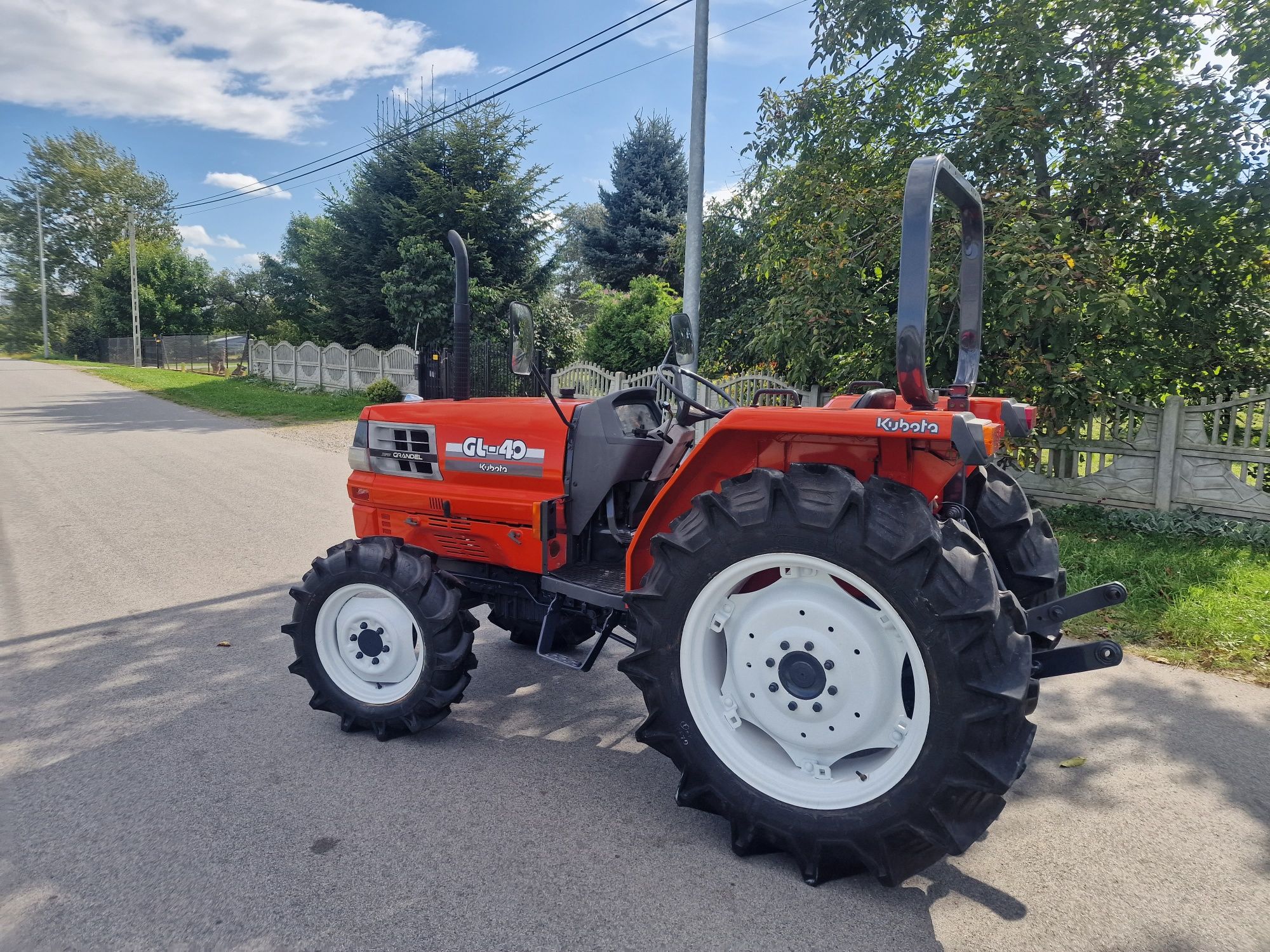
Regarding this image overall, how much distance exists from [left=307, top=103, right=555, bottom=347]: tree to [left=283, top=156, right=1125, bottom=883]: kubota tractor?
50.4ft

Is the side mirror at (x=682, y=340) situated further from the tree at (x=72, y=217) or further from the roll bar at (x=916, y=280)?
the tree at (x=72, y=217)

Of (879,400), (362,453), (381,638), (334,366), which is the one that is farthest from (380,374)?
(879,400)

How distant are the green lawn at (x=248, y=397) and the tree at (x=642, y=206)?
876 centimetres

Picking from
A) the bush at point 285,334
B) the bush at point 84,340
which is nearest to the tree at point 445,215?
the bush at point 285,334

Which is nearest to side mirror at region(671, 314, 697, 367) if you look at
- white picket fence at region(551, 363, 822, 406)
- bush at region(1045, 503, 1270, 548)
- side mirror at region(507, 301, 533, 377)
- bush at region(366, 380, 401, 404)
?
side mirror at region(507, 301, 533, 377)

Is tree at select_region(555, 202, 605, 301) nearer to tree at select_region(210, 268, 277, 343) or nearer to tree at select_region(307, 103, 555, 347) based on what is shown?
tree at select_region(307, 103, 555, 347)

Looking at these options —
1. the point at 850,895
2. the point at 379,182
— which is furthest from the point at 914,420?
the point at 379,182

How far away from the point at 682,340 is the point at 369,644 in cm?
186

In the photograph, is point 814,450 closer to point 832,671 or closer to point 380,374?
point 832,671

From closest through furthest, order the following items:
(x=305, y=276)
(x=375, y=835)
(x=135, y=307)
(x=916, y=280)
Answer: (x=916, y=280) → (x=375, y=835) → (x=305, y=276) → (x=135, y=307)

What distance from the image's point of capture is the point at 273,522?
750cm

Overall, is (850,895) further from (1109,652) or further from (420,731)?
(420,731)

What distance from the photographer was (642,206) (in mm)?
23859

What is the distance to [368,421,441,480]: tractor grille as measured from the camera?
3.73m
